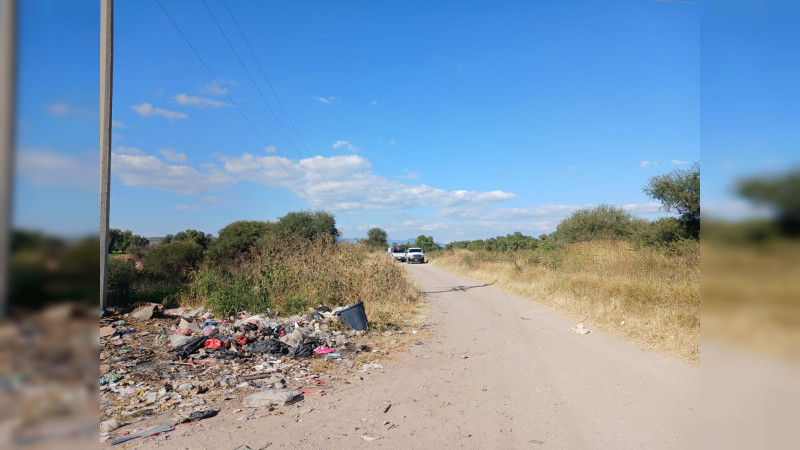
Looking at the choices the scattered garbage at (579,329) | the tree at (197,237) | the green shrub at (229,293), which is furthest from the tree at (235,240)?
the scattered garbage at (579,329)

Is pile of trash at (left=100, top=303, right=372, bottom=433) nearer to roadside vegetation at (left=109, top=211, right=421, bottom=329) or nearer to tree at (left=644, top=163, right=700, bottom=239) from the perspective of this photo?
roadside vegetation at (left=109, top=211, right=421, bottom=329)

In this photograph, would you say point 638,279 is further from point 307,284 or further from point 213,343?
point 213,343

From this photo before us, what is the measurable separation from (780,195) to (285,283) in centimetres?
1135

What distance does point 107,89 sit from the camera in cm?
930

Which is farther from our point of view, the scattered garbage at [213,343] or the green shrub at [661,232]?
the green shrub at [661,232]

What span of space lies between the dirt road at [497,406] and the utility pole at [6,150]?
357cm

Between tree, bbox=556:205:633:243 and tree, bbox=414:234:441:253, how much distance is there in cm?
3768

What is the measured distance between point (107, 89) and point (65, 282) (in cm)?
1059

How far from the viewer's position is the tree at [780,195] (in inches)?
39.7

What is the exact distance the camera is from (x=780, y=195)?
1038mm

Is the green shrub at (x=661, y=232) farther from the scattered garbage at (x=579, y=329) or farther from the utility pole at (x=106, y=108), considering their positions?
the utility pole at (x=106, y=108)

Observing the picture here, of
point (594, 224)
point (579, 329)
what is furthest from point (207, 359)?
point (594, 224)

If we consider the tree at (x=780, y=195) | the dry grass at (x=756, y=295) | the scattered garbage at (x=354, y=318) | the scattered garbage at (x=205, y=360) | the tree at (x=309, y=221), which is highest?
the tree at (x=309, y=221)

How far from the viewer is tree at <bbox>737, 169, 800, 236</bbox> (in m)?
1.01
